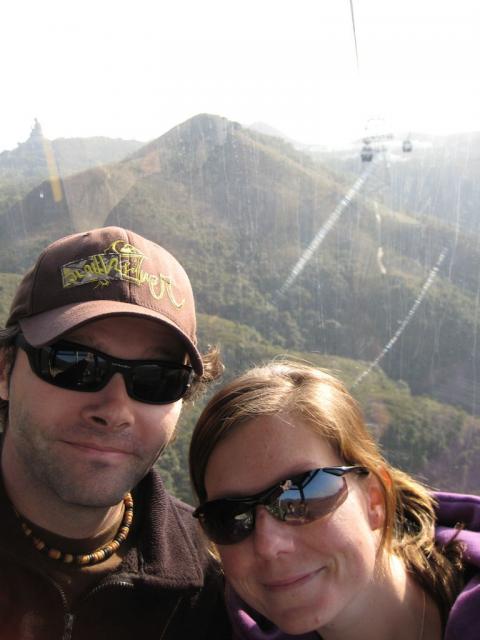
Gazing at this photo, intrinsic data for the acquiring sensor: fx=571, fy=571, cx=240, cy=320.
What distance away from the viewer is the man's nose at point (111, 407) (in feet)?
5.20

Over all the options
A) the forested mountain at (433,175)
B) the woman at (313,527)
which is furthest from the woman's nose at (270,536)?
the forested mountain at (433,175)

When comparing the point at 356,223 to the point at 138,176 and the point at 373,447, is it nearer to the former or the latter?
the point at 138,176

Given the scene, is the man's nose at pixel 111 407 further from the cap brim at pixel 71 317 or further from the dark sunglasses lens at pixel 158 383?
the cap brim at pixel 71 317

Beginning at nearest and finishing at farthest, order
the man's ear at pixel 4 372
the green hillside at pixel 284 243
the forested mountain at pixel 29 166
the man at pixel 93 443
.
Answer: the man at pixel 93 443
the man's ear at pixel 4 372
the forested mountain at pixel 29 166
the green hillside at pixel 284 243

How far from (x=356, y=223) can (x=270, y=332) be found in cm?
1600

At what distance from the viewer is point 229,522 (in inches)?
58.3

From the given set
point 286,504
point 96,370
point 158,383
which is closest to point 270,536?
point 286,504

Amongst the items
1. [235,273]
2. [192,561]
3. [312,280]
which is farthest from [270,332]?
[192,561]

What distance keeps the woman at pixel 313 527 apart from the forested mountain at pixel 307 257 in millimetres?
3682

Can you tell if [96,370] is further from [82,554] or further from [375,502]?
[375,502]

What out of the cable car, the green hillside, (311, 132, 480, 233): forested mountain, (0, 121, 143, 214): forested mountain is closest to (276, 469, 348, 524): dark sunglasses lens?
the green hillside

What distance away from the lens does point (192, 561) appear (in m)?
1.78

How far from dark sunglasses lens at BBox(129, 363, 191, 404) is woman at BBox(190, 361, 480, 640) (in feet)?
0.38

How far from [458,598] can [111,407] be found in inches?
41.6
